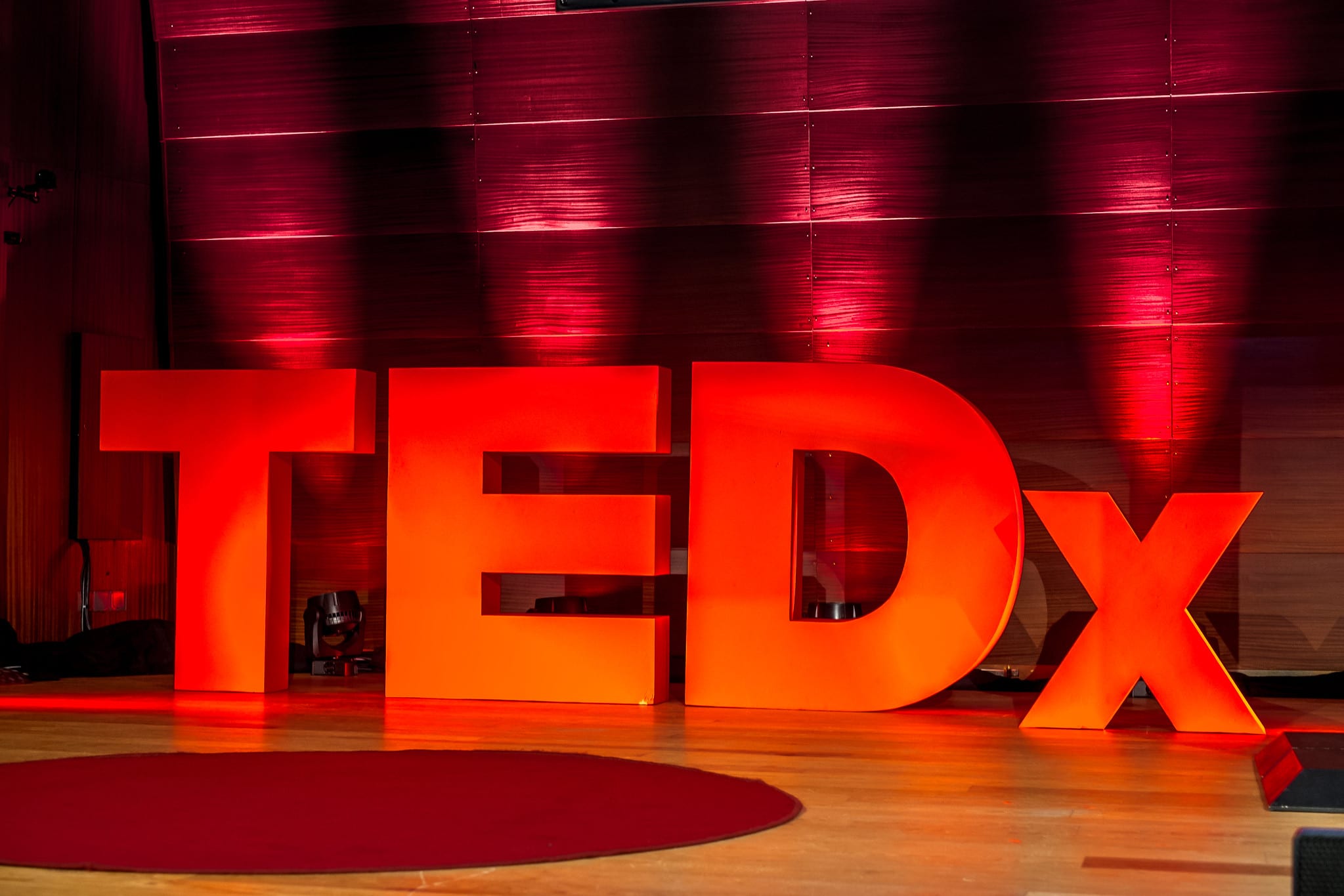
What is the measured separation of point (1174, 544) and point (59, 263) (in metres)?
4.69

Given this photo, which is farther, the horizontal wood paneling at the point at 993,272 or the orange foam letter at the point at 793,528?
the horizontal wood paneling at the point at 993,272

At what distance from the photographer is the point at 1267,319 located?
6.20 metres

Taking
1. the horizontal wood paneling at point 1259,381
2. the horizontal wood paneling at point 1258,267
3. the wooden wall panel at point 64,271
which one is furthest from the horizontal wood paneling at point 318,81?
the horizontal wood paneling at point 1259,381

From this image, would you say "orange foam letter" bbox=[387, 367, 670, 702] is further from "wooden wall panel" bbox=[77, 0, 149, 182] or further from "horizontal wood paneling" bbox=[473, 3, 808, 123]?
"wooden wall panel" bbox=[77, 0, 149, 182]

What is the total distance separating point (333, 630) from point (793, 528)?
7.30 ft

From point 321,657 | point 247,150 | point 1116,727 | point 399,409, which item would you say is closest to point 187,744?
point 399,409

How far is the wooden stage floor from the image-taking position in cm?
272

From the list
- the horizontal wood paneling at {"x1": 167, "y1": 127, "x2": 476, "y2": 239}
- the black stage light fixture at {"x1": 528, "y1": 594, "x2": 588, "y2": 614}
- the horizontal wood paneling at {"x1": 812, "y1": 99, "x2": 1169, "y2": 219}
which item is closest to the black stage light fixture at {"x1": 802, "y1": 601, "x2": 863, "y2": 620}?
the black stage light fixture at {"x1": 528, "y1": 594, "x2": 588, "y2": 614}

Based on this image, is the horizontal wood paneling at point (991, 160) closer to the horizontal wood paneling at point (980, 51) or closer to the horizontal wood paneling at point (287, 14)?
the horizontal wood paneling at point (980, 51)

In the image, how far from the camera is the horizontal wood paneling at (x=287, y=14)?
6840 millimetres

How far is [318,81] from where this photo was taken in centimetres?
697

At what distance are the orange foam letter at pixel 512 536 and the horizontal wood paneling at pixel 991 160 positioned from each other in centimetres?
136

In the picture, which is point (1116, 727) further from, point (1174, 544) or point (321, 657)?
point (321, 657)

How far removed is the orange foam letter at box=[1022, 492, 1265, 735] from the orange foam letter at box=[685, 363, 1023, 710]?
248mm
